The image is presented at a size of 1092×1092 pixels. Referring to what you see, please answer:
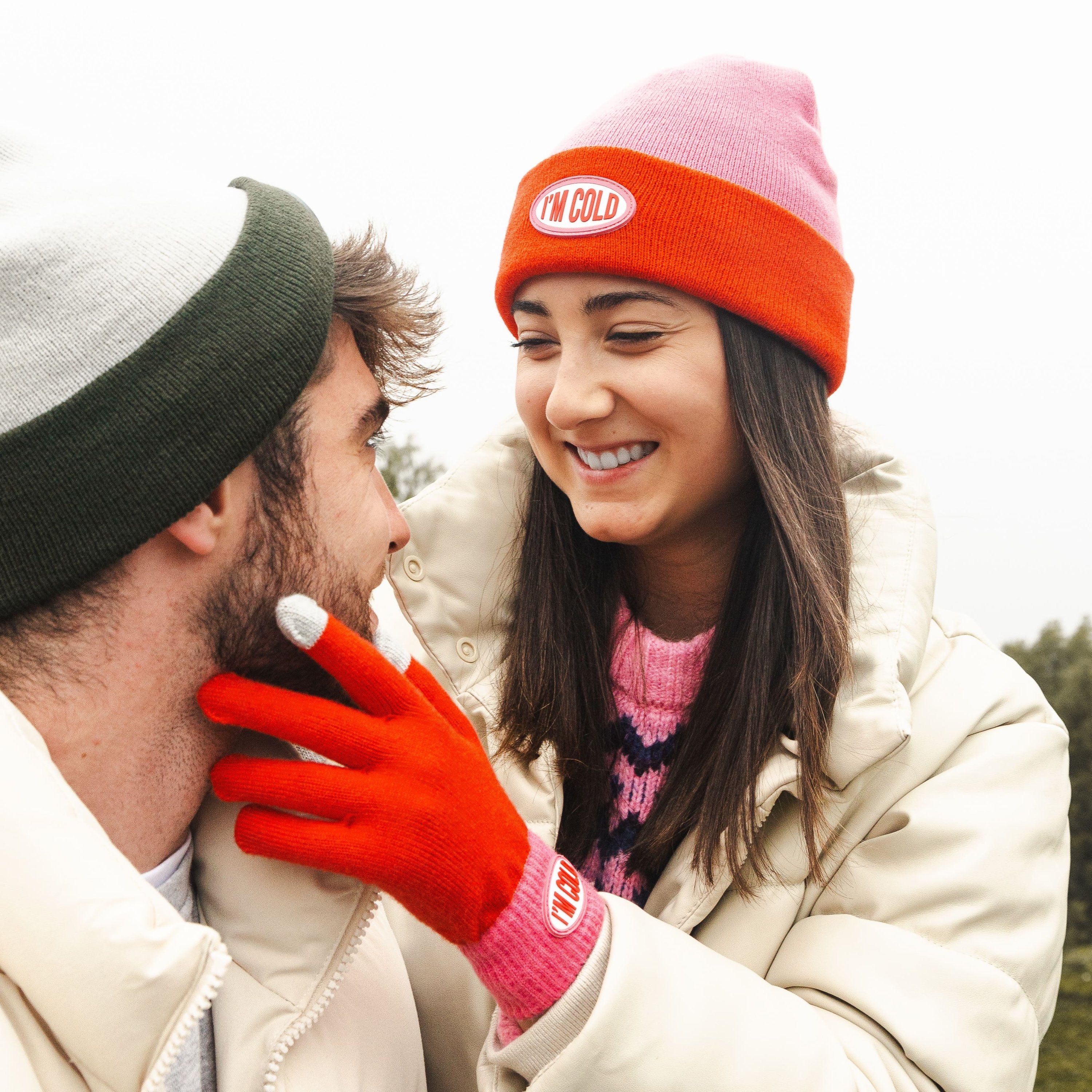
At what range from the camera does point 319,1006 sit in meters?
1.30

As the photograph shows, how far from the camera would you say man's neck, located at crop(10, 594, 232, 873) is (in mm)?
1194

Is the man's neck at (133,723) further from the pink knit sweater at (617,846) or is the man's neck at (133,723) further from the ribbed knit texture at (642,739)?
the ribbed knit texture at (642,739)

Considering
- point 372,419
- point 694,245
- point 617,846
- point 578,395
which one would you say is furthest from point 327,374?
point 617,846

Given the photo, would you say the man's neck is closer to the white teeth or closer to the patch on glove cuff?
the patch on glove cuff

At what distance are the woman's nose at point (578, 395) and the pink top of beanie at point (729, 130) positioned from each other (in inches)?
15.3

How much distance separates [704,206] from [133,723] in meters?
1.20

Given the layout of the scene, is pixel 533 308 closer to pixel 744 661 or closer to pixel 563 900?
pixel 744 661

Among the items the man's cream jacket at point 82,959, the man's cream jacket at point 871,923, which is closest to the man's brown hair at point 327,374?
the man's cream jacket at point 82,959

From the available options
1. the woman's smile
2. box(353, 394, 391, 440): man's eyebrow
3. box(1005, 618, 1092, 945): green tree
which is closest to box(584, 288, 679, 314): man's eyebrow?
the woman's smile

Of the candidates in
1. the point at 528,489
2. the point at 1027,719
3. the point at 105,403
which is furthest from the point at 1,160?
the point at 1027,719

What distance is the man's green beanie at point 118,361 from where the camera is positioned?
3.64 ft

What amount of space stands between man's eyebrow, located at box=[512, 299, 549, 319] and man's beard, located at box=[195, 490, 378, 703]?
0.64 meters

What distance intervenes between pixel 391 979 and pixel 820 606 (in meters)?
0.89

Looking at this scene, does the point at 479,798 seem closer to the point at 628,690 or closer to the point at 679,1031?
the point at 679,1031
